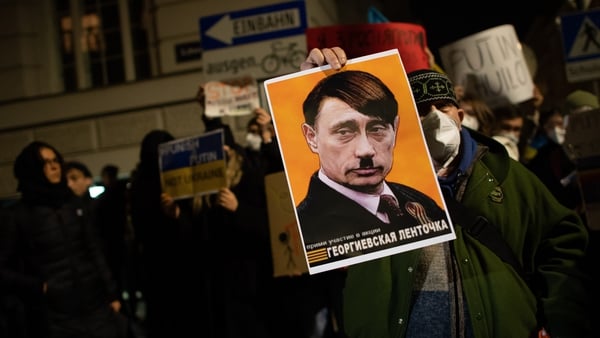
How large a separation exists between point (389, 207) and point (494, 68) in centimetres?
374

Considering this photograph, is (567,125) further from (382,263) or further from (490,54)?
(382,263)

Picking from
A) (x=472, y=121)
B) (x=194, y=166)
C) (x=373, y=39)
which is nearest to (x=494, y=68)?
(x=472, y=121)

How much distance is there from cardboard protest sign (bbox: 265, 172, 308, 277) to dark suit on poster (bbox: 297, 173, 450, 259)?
266 cm

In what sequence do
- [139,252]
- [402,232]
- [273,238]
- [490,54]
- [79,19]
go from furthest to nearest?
[79,19] → [139,252] → [490,54] → [273,238] → [402,232]

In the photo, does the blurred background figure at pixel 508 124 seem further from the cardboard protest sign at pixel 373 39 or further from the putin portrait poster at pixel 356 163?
the putin portrait poster at pixel 356 163

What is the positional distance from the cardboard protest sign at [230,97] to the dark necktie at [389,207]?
3820mm

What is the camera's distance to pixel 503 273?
245 centimetres

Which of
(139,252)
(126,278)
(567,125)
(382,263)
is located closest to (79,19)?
(126,278)

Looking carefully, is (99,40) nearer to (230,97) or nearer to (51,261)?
(230,97)

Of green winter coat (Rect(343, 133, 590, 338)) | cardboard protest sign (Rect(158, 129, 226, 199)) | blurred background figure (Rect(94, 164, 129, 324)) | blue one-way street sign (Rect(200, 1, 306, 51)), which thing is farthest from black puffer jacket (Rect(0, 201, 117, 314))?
green winter coat (Rect(343, 133, 590, 338))

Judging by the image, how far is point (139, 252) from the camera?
7848mm

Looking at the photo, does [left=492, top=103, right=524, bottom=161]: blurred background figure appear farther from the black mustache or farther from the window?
the window

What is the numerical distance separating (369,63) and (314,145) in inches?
12.1

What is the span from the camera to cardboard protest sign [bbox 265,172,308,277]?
16.4ft
